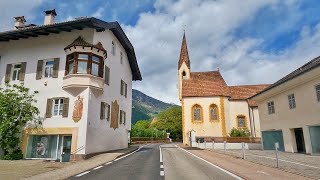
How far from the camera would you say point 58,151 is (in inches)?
756

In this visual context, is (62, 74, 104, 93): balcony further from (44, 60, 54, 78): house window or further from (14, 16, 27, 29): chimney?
(14, 16, 27, 29): chimney

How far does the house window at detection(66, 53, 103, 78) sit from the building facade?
15.8 metres

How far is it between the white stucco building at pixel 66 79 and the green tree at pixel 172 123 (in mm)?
62446

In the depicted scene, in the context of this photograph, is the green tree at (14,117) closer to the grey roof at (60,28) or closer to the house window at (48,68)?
the house window at (48,68)

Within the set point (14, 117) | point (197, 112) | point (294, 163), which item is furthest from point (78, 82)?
point (197, 112)

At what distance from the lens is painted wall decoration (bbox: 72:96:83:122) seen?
18.9 m

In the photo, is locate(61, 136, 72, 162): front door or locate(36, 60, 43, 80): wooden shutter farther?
locate(36, 60, 43, 80): wooden shutter

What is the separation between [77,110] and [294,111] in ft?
60.0

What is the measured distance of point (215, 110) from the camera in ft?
156

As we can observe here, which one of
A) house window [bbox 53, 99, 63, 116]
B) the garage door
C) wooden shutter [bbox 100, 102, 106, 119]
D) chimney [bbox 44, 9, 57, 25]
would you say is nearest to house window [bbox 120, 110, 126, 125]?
wooden shutter [bbox 100, 102, 106, 119]

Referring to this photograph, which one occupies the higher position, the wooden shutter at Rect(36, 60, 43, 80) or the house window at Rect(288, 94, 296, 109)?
the wooden shutter at Rect(36, 60, 43, 80)

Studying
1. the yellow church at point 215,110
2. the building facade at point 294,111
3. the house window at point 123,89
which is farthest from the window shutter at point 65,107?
the yellow church at point 215,110

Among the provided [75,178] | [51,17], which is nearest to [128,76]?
[51,17]

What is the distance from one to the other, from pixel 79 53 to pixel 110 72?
4.41 m
